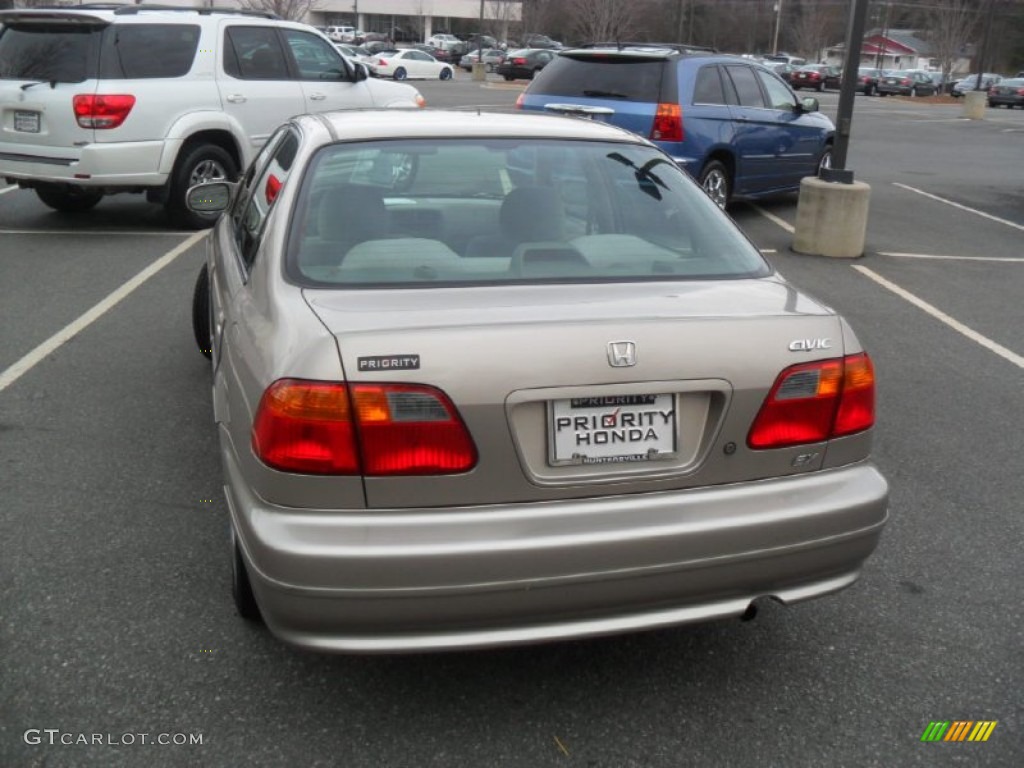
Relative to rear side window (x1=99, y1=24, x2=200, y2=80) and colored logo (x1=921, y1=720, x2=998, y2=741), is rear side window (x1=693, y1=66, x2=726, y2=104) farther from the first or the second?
colored logo (x1=921, y1=720, x2=998, y2=741)

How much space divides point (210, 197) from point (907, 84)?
53.2 metres

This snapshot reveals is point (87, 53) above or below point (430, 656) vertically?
above

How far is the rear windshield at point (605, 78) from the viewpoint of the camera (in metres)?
10.1

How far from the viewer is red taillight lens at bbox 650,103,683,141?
995 cm

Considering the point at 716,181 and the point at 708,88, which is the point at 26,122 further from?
the point at 716,181

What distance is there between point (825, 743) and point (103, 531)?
2647 mm

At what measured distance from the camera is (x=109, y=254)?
8.83 m

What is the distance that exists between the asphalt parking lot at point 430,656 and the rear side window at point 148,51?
14.0 feet

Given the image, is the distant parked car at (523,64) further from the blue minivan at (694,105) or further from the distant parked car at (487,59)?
the blue minivan at (694,105)

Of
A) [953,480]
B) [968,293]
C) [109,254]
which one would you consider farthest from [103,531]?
[968,293]

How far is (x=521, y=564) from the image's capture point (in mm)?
2527

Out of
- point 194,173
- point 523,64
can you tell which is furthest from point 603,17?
point 194,173

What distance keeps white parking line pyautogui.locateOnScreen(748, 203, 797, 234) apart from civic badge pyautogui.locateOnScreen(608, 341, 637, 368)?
28.0ft

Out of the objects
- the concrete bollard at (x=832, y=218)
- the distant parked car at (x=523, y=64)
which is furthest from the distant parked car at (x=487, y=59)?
the concrete bollard at (x=832, y=218)
